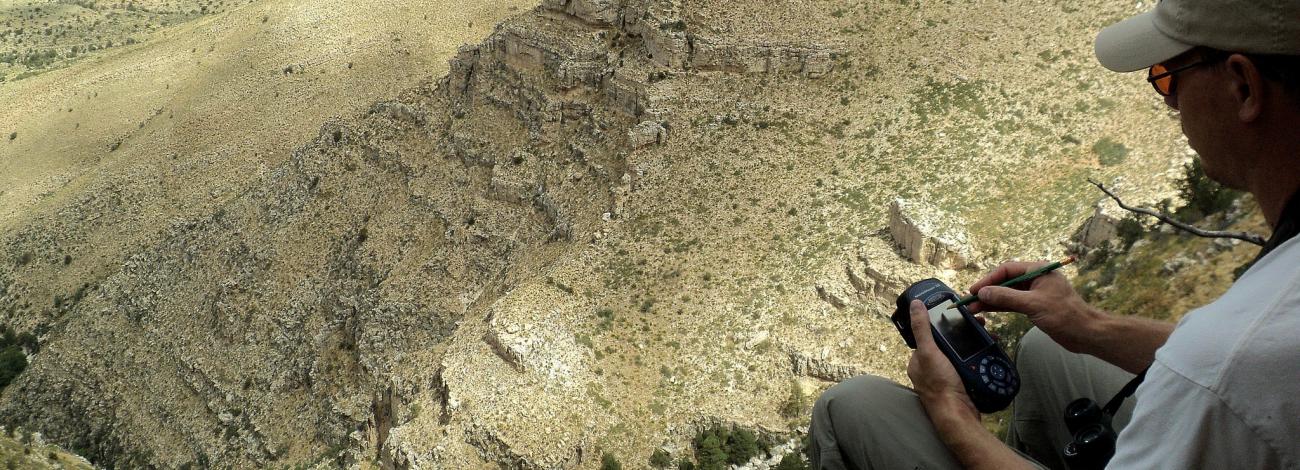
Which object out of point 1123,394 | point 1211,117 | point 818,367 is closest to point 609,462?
point 818,367

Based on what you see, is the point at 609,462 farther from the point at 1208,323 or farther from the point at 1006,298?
the point at 1208,323

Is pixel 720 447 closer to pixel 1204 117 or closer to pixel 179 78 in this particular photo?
pixel 1204 117

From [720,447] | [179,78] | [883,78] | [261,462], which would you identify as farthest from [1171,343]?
[179,78]

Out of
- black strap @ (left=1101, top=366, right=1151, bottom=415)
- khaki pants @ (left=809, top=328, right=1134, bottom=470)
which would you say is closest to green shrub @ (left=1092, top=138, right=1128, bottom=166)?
khaki pants @ (left=809, top=328, right=1134, bottom=470)

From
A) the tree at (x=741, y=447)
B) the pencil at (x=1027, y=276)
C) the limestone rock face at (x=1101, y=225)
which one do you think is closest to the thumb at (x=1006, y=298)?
the pencil at (x=1027, y=276)

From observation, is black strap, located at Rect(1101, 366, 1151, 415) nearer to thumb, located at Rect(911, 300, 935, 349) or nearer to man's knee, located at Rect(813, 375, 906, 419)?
thumb, located at Rect(911, 300, 935, 349)

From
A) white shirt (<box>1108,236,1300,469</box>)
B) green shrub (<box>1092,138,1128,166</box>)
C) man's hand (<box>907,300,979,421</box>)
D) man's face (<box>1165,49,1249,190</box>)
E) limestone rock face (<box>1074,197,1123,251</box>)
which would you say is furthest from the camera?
green shrub (<box>1092,138,1128,166</box>)
